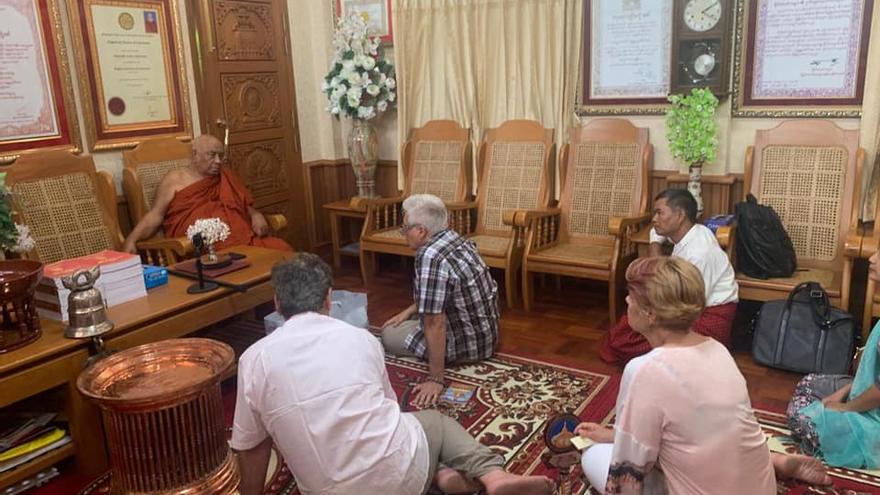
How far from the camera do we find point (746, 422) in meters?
1.46

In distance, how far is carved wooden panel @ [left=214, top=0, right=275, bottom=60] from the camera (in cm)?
423

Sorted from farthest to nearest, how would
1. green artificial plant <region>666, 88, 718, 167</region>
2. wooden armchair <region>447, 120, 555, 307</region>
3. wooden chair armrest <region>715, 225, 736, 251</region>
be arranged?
1. wooden armchair <region>447, 120, 555, 307</region>
2. green artificial plant <region>666, 88, 718, 167</region>
3. wooden chair armrest <region>715, 225, 736, 251</region>

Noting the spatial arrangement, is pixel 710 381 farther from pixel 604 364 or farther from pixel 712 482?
pixel 604 364

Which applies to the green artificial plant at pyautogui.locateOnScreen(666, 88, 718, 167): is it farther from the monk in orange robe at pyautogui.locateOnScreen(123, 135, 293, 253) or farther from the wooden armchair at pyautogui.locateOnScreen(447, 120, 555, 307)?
the monk in orange robe at pyautogui.locateOnScreen(123, 135, 293, 253)

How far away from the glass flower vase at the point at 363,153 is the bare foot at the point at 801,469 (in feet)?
10.8

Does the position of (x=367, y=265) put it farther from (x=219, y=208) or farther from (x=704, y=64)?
(x=704, y=64)

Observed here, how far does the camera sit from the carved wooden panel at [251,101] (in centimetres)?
434

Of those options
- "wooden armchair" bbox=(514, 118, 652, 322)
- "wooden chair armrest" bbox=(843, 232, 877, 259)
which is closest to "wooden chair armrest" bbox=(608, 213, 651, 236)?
"wooden armchair" bbox=(514, 118, 652, 322)

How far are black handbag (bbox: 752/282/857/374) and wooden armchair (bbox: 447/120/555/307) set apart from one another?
144 cm

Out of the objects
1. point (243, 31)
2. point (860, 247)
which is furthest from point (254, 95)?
point (860, 247)

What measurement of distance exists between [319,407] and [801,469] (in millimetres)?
1499

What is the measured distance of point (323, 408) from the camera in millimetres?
1560

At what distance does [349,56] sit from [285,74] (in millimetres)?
498

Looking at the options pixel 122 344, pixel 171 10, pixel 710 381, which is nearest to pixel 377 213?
pixel 171 10
